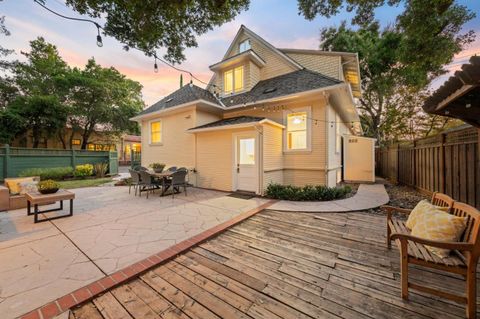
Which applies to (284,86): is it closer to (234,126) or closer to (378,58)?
(234,126)

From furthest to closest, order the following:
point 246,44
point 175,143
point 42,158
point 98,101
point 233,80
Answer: point 98,101
point 42,158
point 246,44
point 233,80
point 175,143

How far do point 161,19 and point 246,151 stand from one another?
5.14 m

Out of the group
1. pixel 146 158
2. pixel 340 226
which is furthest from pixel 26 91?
pixel 340 226

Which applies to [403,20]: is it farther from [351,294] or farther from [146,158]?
[146,158]

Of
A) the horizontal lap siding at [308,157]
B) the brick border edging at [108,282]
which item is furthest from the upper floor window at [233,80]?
the brick border edging at [108,282]

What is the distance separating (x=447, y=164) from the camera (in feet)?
17.1

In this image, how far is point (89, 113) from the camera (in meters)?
18.5

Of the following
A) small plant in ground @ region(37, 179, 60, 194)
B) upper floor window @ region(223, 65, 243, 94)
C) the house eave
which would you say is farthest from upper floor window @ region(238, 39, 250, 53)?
small plant in ground @ region(37, 179, 60, 194)

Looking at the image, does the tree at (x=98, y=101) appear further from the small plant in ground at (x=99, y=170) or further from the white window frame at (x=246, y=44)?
the white window frame at (x=246, y=44)

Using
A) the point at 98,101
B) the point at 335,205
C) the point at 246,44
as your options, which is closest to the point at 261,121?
the point at 335,205

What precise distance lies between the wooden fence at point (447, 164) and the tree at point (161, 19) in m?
6.94

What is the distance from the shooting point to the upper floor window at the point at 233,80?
34.3 feet

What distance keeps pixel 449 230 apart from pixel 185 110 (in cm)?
982

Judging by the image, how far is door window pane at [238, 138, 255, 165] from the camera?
7.66m
